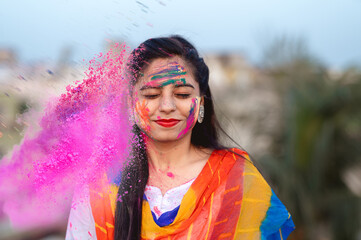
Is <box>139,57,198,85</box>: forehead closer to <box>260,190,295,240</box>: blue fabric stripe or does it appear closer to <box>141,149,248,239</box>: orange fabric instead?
<box>141,149,248,239</box>: orange fabric

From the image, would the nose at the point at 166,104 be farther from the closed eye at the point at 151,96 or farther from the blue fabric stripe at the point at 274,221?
the blue fabric stripe at the point at 274,221

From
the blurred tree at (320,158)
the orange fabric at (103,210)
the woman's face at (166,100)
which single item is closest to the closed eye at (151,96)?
the woman's face at (166,100)

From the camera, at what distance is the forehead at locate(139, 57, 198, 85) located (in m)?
1.27

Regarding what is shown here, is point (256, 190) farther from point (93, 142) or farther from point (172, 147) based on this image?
point (93, 142)

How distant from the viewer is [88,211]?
1.36 metres

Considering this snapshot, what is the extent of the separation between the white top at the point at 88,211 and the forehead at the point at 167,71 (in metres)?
0.40

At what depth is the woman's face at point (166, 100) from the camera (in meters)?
1.28

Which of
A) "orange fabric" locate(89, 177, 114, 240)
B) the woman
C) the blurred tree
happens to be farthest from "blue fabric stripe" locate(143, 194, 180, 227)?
the blurred tree

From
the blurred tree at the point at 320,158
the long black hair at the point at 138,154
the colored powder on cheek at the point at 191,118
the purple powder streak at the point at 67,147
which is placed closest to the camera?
the purple powder streak at the point at 67,147

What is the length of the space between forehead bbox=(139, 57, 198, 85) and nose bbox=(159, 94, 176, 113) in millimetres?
54

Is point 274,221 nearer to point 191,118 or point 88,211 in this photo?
point 191,118

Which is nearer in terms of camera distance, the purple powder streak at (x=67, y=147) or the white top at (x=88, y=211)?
the purple powder streak at (x=67, y=147)

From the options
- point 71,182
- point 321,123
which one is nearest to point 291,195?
point 321,123

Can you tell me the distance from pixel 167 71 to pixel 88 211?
Result: 0.57m
